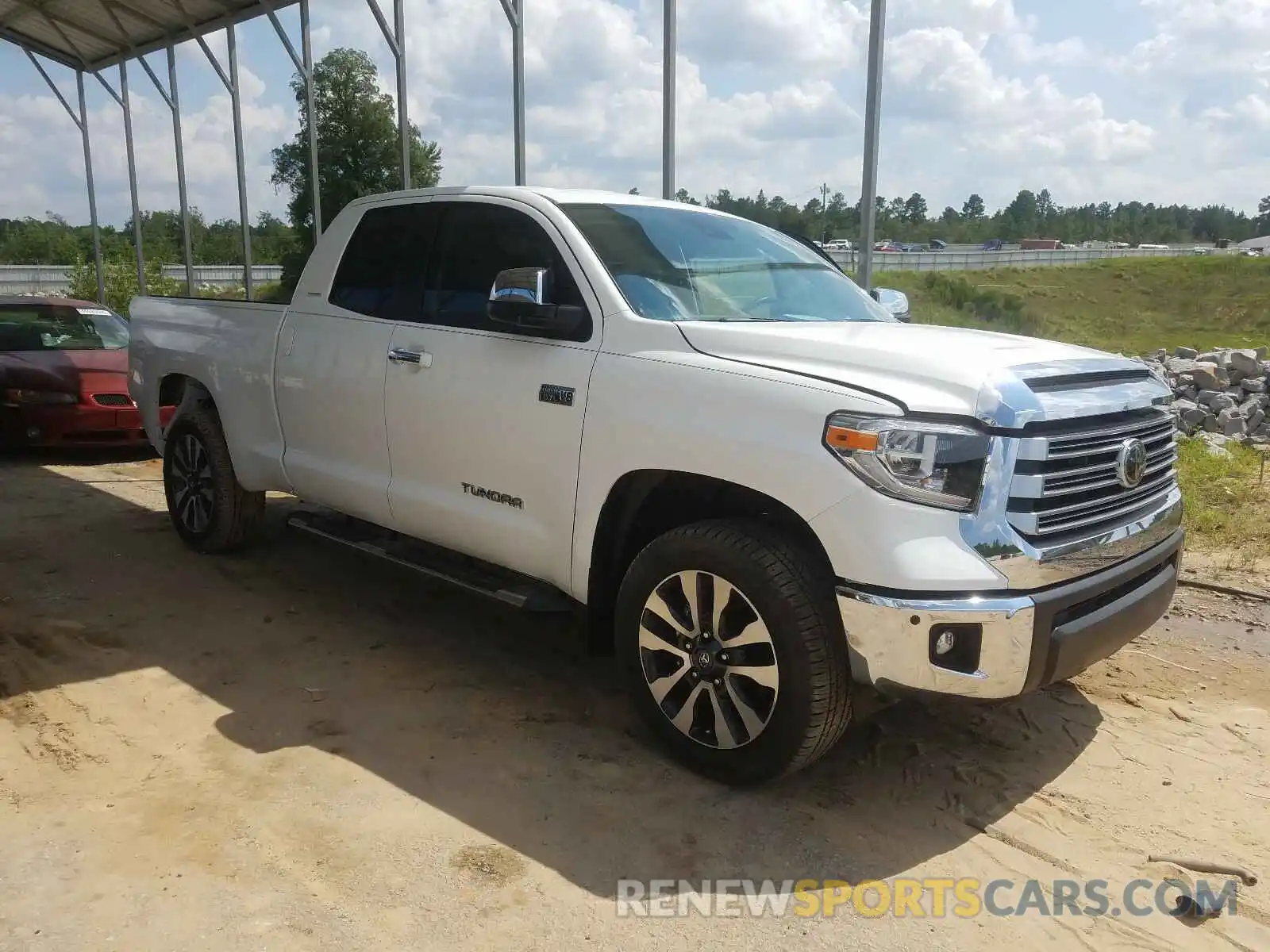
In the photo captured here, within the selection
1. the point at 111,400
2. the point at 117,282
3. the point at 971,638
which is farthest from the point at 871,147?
the point at 117,282

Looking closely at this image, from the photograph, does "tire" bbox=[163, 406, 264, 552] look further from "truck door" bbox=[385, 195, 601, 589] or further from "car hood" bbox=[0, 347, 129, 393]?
"car hood" bbox=[0, 347, 129, 393]

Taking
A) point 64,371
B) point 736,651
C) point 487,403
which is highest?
point 487,403

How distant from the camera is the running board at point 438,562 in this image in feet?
13.1

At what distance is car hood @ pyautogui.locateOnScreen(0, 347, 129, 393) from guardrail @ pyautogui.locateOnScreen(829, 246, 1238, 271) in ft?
42.1

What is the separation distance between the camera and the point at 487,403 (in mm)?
4078

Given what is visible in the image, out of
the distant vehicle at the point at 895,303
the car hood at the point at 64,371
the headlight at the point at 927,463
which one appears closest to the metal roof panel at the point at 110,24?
the car hood at the point at 64,371

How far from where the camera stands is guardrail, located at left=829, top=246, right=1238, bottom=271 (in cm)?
2783

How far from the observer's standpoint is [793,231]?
5250 mm

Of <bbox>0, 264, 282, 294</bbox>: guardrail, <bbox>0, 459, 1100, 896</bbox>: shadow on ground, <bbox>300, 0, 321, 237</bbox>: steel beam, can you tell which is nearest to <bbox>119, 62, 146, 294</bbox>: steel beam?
<bbox>300, 0, 321, 237</bbox>: steel beam

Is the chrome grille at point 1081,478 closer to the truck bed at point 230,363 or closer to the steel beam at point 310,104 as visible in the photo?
the truck bed at point 230,363

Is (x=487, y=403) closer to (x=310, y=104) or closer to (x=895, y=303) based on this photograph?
(x=895, y=303)

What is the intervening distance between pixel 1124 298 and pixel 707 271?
40.3m

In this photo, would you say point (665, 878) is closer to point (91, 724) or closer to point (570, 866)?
point (570, 866)

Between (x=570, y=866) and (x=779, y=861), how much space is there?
61 cm
